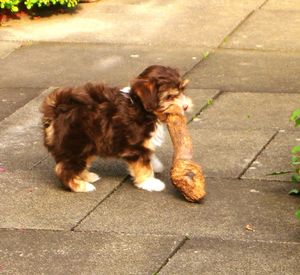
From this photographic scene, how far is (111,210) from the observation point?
757 centimetres

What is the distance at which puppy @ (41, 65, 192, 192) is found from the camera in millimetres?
7680

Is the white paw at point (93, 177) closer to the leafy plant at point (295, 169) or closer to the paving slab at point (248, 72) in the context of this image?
the leafy plant at point (295, 169)

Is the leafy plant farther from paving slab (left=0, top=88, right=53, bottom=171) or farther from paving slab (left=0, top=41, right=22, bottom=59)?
paving slab (left=0, top=41, right=22, bottom=59)

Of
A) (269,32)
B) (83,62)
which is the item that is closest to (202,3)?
(269,32)

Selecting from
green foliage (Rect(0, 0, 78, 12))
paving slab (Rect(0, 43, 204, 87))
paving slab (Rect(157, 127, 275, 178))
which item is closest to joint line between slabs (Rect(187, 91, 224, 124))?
paving slab (Rect(157, 127, 275, 178))

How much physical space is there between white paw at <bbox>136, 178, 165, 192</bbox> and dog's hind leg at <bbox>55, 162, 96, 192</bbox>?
406mm

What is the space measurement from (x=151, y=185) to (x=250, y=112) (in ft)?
7.05

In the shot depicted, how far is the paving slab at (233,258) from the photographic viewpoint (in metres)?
6.44

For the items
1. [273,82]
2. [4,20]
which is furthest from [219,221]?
[4,20]

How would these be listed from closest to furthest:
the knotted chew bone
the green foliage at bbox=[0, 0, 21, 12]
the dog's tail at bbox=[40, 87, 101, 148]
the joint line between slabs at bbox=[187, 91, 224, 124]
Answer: the knotted chew bone < the dog's tail at bbox=[40, 87, 101, 148] < the joint line between slabs at bbox=[187, 91, 224, 124] < the green foliage at bbox=[0, 0, 21, 12]

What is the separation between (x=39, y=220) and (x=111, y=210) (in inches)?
21.2

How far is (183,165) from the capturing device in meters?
7.67

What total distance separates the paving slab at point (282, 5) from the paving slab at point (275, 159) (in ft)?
16.2

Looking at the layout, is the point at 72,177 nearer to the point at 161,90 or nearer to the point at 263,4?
the point at 161,90
